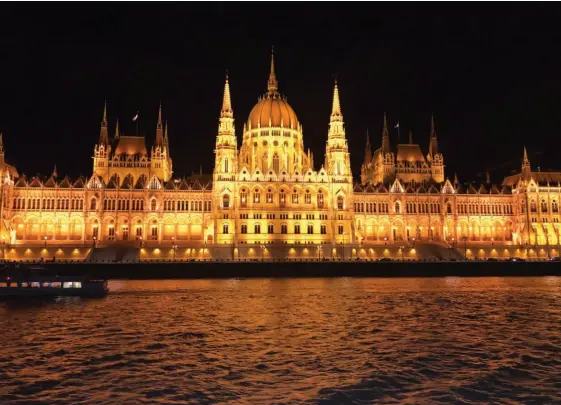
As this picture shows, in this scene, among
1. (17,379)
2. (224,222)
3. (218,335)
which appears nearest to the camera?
(17,379)

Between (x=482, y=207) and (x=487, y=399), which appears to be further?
(x=482, y=207)

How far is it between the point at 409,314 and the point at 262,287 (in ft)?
80.8

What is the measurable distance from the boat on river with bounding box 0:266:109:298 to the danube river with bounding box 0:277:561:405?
12.8ft

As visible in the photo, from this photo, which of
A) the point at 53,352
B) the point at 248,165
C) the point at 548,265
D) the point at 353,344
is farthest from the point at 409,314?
the point at 248,165

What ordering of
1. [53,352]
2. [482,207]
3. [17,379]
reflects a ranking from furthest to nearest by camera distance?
[482,207], [53,352], [17,379]

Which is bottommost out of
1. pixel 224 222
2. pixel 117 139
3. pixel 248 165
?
pixel 224 222

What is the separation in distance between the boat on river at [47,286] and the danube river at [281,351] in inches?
153

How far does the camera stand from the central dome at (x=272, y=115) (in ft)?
376

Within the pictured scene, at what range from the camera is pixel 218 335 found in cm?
3234

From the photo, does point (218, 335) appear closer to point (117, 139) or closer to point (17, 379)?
point (17, 379)

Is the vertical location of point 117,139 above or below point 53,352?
above

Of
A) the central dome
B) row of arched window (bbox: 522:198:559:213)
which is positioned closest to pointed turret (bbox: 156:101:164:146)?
the central dome

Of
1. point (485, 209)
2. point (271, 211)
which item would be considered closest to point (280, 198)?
point (271, 211)

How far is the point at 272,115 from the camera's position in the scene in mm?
115250
